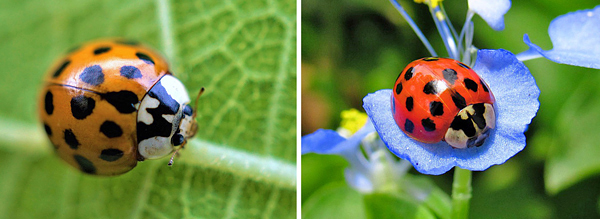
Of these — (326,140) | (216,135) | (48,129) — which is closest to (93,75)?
(48,129)

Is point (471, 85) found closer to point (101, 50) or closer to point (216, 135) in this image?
point (216, 135)

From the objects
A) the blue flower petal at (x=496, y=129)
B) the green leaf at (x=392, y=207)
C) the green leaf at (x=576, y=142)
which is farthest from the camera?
the green leaf at (x=576, y=142)

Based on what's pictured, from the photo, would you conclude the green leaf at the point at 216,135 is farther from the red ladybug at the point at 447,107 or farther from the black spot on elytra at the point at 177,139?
the red ladybug at the point at 447,107

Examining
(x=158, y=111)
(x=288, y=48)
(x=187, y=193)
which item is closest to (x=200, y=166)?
(x=187, y=193)

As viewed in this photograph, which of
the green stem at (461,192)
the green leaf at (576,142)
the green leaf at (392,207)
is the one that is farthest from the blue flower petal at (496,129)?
the green leaf at (576,142)

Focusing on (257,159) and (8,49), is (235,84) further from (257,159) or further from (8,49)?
(8,49)
